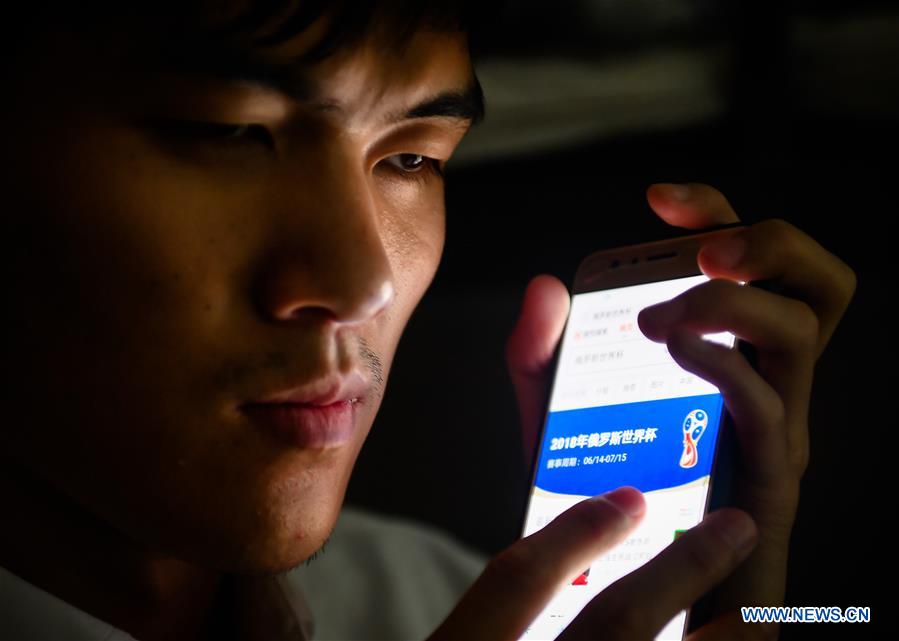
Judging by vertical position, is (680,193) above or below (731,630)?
above

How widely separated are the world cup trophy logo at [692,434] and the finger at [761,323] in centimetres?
6

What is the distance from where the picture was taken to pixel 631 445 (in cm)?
83

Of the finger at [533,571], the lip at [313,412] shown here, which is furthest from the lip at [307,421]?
the finger at [533,571]

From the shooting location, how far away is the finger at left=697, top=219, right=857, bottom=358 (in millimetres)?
781

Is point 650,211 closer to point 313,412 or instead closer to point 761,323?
point 761,323

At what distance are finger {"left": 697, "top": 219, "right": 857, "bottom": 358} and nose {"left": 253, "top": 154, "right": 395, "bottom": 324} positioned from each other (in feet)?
0.94

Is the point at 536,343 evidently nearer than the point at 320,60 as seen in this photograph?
No

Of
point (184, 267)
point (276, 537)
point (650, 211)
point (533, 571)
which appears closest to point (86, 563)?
point (276, 537)

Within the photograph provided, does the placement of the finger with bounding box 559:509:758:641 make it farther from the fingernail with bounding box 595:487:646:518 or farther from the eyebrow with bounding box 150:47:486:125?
the eyebrow with bounding box 150:47:486:125

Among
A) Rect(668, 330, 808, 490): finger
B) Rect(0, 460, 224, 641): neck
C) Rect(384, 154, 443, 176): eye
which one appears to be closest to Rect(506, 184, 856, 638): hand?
Rect(668, 330, 808, 490): finger

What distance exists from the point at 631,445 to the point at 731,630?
174 mm

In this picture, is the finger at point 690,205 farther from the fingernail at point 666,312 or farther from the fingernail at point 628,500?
the fingernail at point 628,500

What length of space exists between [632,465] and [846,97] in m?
0.73

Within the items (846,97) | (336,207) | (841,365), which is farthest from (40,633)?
(846,97)
